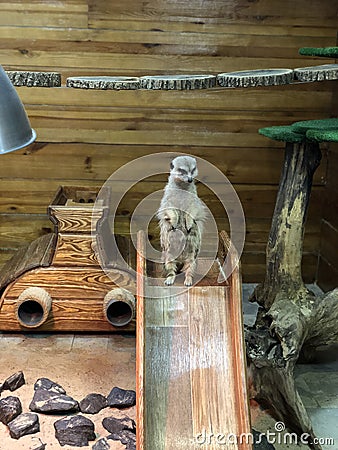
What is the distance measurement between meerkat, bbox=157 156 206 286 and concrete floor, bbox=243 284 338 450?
2.49ft

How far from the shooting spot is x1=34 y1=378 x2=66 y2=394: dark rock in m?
2.40

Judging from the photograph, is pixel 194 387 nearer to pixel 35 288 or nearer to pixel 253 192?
pixel 35 288

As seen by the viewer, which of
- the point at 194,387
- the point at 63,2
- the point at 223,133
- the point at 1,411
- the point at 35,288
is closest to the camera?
the point at 194,387

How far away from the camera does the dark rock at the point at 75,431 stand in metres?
2.11

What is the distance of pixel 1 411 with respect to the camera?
2230 millimetres

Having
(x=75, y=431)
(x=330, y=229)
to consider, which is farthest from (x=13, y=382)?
(x=330, y=229)

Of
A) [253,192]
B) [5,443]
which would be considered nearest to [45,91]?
[253,192]

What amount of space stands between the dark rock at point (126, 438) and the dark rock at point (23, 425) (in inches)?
12.2

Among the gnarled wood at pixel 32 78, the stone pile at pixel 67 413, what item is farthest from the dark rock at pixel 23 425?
the gnarled wood at pixel 32 78

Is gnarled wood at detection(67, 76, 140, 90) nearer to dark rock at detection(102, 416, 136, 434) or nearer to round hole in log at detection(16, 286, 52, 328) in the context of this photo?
round hole in log at detection(16, 286, 52, 328)

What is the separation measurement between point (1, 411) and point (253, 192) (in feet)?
6.91

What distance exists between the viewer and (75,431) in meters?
2.13

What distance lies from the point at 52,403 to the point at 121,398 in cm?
30

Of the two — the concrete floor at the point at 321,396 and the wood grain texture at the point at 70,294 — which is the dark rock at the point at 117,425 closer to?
the concrete floor at the point at 321,396
